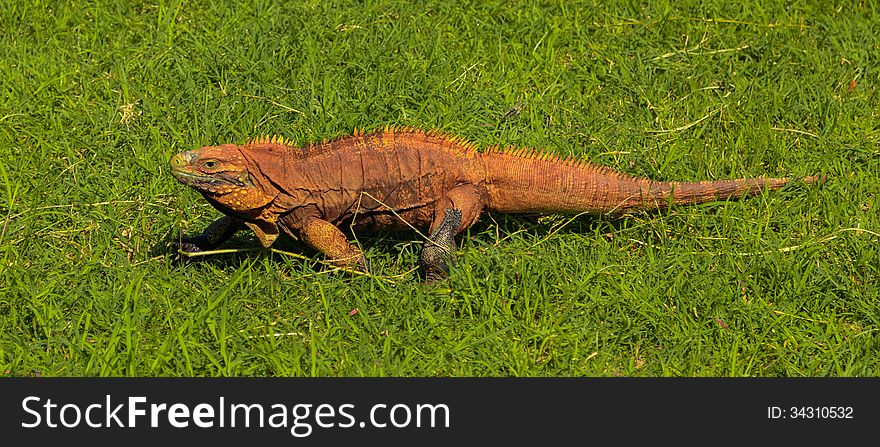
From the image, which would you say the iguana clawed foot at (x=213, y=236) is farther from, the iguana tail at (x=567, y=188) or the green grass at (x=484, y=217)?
the iguana tail at (x=567, y=188)

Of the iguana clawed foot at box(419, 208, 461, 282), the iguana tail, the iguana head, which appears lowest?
the iguana clawed foot at box(419, 208, 461, 282)

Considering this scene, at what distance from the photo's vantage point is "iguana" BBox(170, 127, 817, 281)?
22.4ft

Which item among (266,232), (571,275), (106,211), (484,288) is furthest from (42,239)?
(571,275)

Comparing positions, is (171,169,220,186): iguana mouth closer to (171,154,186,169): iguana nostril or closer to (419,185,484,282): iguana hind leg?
(171,154,186,169): iguana nostril

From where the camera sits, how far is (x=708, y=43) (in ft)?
30.3

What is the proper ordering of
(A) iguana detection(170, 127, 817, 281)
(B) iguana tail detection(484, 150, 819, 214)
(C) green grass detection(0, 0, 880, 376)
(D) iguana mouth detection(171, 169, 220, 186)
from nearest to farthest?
(C) green grass detection(0, 0, 880, 376) → (D) iguana mouth detection(171, 169, 220, 186) → (A) iguana detection(170, 127, 817, 281) → (B) iguana tail detection(484, 150, 819, 214)

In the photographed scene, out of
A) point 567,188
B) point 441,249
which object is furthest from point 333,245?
point 567,188

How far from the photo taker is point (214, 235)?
718cm

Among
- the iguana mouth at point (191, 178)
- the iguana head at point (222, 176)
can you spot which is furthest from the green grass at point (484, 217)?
the iguana mouth at point (191, 178)

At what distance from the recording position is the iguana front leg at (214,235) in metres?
7.15

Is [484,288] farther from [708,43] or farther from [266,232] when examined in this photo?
[708,43]

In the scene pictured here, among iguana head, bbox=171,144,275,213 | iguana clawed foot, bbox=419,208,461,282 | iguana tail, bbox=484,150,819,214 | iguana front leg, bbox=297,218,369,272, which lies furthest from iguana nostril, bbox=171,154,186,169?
iguana tail, bbox=484,150,819,214

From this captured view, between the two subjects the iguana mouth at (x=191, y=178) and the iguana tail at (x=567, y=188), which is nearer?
the iguana mouth at (x=191, y=178)

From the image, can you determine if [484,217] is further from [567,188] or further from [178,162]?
[178,162]
